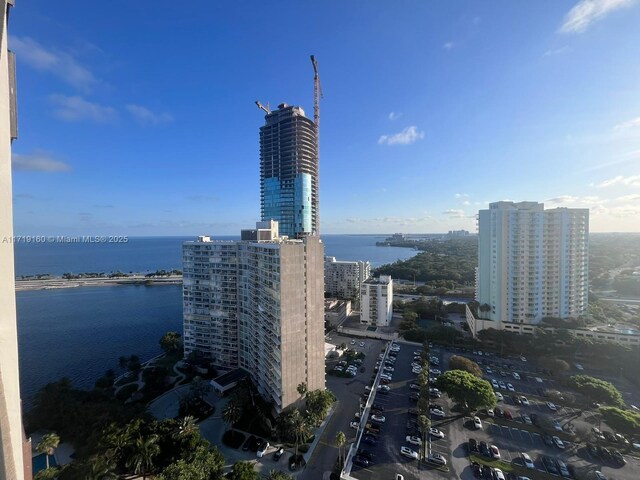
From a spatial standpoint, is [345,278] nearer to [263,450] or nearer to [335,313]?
[335,313]

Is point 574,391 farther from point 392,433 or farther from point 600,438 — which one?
point 392,433

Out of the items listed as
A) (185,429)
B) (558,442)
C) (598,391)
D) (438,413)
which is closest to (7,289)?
(185,429)

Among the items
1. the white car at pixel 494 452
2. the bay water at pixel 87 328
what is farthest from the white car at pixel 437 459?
the bay water at pixel 87 328

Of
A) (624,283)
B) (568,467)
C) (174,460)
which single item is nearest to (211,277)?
(174,460)

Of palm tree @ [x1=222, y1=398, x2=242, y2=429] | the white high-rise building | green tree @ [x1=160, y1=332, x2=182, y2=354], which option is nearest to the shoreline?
green tree @ [x1=160, y1=332, x2=182, y2=354]

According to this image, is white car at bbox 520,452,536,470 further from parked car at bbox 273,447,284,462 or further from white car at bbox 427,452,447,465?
parked car at bbox 273,447,284,462
